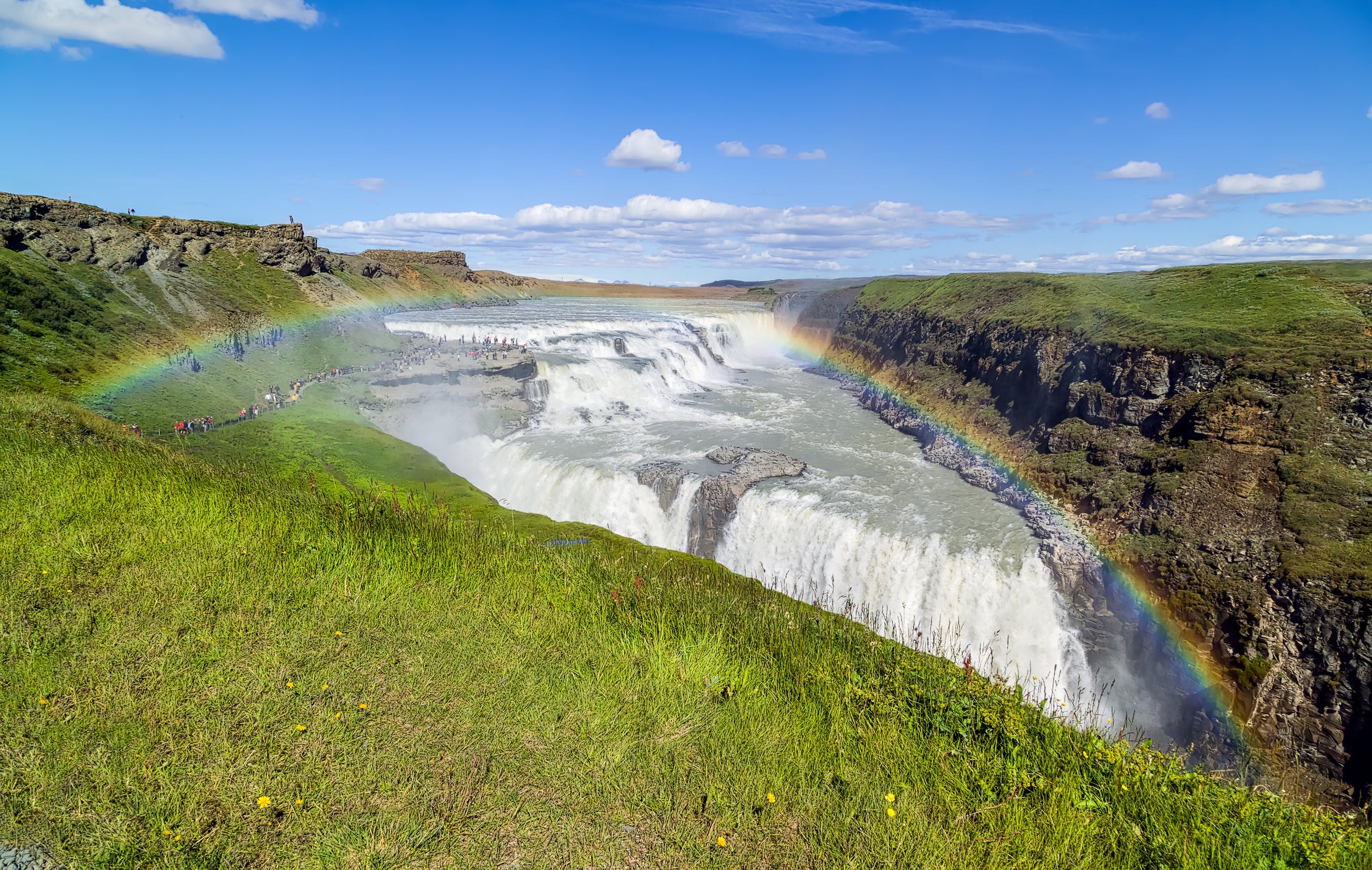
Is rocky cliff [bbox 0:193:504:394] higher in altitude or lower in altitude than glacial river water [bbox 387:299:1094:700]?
higher

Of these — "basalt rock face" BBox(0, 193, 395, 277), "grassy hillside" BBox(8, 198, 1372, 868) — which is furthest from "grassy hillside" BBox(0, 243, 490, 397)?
"grassy hillside" BBox(8, 198, 1372, 868)

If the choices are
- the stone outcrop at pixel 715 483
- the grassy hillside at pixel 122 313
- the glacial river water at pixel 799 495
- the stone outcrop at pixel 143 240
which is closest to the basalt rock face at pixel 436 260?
the stone outcrop at pixel 143 240

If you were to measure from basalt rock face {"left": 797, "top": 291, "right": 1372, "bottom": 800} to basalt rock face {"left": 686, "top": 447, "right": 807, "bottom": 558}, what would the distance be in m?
8.28

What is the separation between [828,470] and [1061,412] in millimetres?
9995

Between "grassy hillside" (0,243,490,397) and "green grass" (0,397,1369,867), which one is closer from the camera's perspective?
"green grass" (0,397,1369,867)

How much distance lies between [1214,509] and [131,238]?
183 feet

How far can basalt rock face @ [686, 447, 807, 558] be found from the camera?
21.6m

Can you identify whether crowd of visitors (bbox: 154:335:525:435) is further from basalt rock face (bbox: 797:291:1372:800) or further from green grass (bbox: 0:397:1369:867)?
basalt rock face (bbox: 797:291:1372:800)

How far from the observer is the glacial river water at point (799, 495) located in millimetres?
16578

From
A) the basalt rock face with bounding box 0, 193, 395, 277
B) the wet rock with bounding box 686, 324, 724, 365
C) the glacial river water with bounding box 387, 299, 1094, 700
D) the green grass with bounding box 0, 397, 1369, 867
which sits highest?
the basalt rock face with bounding box 0, 193, 395, 277

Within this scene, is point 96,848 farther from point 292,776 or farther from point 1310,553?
point 1310,553

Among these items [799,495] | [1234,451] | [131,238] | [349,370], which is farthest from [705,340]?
[1234,451]

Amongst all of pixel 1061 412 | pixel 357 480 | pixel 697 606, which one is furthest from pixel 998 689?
pixel 1061 412

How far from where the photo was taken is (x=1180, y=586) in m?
15.3
